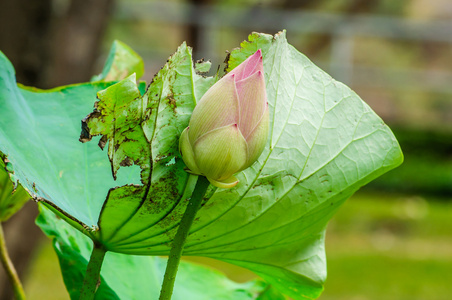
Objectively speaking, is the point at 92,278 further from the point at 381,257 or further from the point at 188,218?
the point at 381,257

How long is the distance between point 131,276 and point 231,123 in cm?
33

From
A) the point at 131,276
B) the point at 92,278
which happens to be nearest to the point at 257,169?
the point at 92,278

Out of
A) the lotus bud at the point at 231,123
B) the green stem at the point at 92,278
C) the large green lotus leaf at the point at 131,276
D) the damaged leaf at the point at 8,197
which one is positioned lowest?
the large green lotus leaf at the point at 131,276

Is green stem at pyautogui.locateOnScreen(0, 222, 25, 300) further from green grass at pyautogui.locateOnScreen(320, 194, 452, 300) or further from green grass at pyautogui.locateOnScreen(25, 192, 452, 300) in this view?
green grass at pyautogui.locateOnScreen(320, 194, 452, 300)

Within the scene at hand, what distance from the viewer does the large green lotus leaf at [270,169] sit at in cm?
45

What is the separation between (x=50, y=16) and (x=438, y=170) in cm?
596

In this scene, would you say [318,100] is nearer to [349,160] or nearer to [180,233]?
[349,160]

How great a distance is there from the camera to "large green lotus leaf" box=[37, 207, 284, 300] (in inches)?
23.5

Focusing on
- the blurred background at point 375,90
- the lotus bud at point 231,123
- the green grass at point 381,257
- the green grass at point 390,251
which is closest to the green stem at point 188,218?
the lotus bud at point 231,123

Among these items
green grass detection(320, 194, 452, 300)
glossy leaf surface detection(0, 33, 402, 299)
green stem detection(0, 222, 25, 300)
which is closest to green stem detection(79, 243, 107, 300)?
glossy leaf surface detection(0, 33, 402, 299)

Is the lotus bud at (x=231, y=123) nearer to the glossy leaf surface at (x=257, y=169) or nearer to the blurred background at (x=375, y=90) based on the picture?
the glossy leaf surface at (x=257, y=169)

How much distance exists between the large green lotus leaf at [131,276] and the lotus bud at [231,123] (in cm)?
24

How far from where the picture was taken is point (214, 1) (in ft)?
28.2

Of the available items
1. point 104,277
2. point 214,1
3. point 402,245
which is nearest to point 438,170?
point 402,245
